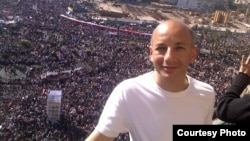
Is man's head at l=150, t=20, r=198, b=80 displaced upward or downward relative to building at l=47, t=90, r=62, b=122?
upward

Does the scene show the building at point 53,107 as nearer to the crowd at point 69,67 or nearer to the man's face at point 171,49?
the crowd at point 69,67

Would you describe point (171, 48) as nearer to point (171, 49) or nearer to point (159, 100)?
point (171, 49)

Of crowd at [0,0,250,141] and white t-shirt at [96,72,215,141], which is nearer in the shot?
white t-shirt at [96,72,215,141]

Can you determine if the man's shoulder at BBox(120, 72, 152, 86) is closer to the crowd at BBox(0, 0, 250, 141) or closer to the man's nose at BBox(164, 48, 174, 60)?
the man's nose at BBox(164, 48, 174, 60)

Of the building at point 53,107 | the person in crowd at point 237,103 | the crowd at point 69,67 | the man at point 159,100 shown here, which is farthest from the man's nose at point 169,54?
the building at point 53,107

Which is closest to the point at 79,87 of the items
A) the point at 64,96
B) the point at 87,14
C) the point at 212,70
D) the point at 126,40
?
the point at 64,96

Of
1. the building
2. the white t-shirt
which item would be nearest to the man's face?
the white t-shirt

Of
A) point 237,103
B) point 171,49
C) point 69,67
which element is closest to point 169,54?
point 171,49
